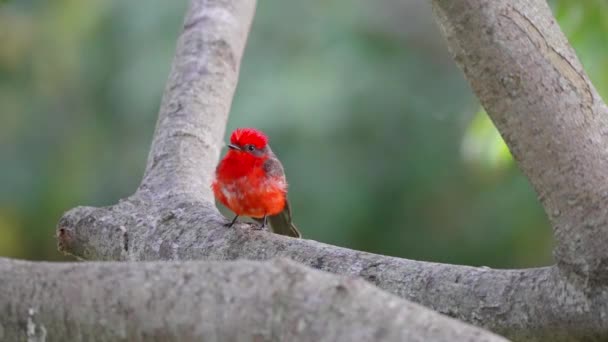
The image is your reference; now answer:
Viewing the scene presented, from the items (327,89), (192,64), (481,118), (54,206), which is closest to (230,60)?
(192,64)

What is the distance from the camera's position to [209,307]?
5.68 feet

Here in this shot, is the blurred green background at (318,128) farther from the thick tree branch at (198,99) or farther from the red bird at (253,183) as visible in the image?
the red bird at (253,183)

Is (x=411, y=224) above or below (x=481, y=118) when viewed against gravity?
above

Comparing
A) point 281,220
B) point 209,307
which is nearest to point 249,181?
point 281,220

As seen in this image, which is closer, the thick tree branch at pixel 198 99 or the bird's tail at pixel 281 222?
the thick tree branch at pixel 198 99

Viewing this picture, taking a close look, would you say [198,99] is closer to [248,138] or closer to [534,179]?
[248,138]

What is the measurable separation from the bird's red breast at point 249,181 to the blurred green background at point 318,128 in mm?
4574

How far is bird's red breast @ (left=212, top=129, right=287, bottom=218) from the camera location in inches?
169

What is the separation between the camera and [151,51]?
9523 millimetres

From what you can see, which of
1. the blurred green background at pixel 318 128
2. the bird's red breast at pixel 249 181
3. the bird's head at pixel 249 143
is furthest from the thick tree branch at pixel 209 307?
the blurred green background at pixel 318 128

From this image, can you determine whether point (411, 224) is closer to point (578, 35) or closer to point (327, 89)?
point (327, 89)

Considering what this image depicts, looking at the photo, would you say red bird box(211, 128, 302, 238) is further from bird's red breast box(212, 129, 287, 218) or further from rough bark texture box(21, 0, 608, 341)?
rough bark texture box(21, 0, 608, 341)

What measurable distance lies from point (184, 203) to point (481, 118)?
1.74m

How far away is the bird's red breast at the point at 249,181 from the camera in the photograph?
4293 millimetres
